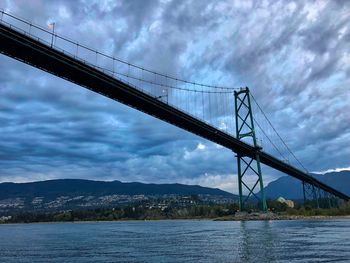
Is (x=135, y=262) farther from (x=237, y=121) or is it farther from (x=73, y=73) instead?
(x=237, y=121)

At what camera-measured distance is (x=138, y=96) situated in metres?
52.6

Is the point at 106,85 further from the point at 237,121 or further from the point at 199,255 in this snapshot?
the point at 237,121

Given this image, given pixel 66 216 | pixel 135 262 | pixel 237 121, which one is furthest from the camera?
pixel 66 216

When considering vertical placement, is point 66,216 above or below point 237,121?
below

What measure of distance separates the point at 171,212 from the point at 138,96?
127m

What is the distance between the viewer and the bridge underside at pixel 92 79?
38500 mm

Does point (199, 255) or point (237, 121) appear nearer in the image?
point (199, 255)

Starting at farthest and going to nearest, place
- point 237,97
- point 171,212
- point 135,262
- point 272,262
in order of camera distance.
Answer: point 171,212 < point 237,97 < point 135,262 < point 272,262

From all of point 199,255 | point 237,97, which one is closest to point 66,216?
point 237,97

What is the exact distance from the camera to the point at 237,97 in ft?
310

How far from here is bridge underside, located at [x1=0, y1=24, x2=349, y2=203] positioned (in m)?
38.5

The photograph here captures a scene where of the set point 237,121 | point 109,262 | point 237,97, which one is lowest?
point 109,262

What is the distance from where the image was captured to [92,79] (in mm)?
46875

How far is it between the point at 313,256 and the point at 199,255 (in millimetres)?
6685
